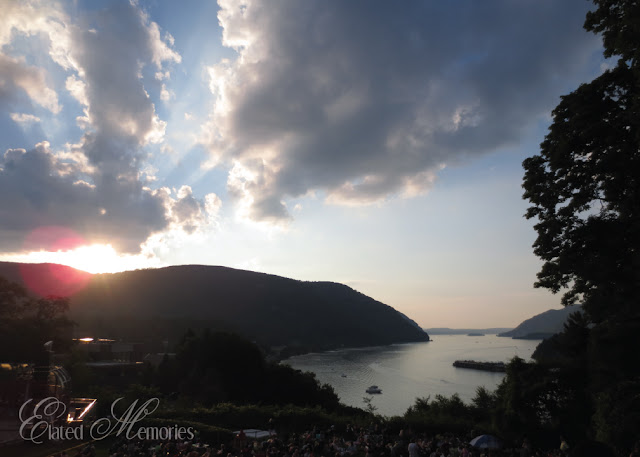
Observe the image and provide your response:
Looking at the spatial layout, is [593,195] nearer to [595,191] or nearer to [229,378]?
[595,191]

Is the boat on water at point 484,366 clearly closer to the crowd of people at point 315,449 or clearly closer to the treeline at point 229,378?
the treeline at point 229,378

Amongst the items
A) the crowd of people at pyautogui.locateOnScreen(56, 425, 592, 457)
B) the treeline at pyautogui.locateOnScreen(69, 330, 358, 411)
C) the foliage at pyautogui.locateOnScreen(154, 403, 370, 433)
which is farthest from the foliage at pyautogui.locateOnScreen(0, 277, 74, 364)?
the crowd of people at pyautogui.locateOnScreen(56, 425, 592, 457)

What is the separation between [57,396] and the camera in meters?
19.1

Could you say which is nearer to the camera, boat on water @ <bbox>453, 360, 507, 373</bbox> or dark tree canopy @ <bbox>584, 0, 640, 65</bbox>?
dark tree canopy @ <bbox>584, 0, 640, 65</bbox>

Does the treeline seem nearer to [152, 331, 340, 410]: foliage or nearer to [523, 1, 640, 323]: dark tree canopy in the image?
[152, 331, 340, 410]: foliage

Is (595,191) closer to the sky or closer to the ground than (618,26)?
closer to the ground

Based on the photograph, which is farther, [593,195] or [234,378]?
[234,378]

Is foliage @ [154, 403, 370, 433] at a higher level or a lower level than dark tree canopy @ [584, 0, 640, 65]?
lower

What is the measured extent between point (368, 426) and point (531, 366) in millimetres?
10912

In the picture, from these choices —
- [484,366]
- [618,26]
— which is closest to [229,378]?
[618,26]

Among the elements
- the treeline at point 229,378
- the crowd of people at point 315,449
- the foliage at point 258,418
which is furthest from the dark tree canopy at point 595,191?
the treeline at point 229,378

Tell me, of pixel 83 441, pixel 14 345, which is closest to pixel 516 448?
pixel 83 441

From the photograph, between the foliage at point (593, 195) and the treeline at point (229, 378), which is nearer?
the foliage at point (593, 195)

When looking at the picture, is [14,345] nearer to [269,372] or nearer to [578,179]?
[269,372]
